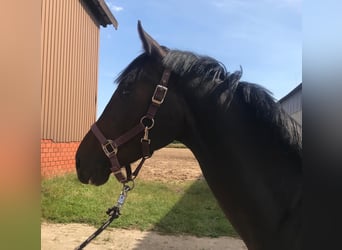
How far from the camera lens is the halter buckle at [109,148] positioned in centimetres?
182

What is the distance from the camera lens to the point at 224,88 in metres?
1.77

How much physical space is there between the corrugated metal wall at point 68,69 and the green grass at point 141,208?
1507 mm

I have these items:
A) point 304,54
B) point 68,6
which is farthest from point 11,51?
point 68,6

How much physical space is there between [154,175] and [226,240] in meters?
6.14

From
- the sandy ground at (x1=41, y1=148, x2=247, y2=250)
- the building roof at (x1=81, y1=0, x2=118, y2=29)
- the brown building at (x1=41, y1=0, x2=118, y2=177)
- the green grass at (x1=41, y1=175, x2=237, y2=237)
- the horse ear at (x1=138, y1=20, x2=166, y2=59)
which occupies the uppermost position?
the building roof at (x1=81, y1=0, x2=118, y2=29)

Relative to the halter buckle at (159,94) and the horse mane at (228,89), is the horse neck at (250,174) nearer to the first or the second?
the horse mane at (228,89)

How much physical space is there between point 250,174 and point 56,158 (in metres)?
7.70

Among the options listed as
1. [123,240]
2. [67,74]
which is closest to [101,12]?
[67,74]

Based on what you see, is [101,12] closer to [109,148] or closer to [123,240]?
[123,240]

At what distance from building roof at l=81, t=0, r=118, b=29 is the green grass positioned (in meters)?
5.36

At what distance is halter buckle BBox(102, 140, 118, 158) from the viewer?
5.96ft

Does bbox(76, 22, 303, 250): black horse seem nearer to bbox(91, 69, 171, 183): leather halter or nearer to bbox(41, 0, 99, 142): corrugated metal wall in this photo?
bbox(91, 69, 171, 183): leather halter

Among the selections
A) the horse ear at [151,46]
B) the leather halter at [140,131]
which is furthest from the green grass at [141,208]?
the horse ear at [151,46]

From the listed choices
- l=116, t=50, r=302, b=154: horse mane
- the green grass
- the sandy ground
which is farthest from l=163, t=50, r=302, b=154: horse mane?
the green grass
